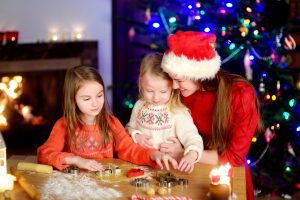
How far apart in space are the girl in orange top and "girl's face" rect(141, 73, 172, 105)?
18 cm

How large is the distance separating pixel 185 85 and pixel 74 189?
72cm

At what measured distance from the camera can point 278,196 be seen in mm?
3635

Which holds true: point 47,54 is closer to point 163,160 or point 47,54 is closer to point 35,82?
point 35,82

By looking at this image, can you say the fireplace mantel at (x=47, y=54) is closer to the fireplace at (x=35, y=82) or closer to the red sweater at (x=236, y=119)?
the fireplace at (x=35, y=82)

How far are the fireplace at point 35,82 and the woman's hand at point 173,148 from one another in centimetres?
254

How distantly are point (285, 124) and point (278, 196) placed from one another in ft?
1.97

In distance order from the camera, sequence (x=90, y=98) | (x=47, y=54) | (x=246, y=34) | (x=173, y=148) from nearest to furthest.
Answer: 1. (x=90, y=98)
2. (x=173, y=148)
3. (x=246, y=34)
4. (x=47, y=54)

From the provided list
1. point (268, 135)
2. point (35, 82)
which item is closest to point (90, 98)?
point (268, 135)

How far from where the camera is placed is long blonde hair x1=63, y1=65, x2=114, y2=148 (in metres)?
2.11

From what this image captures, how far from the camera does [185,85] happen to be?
2227 mm

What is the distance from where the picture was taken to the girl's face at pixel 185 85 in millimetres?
2176

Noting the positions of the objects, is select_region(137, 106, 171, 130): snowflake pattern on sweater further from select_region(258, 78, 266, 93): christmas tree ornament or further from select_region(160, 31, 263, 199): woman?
select_region(258, 78, 266, 93): christmas tree ornament

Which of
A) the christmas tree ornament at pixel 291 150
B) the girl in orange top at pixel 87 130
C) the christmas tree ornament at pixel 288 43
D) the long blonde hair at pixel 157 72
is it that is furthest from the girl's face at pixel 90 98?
the christmas tree ornament at pixel 291 150

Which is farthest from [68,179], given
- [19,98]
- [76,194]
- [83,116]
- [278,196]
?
[19,98]
